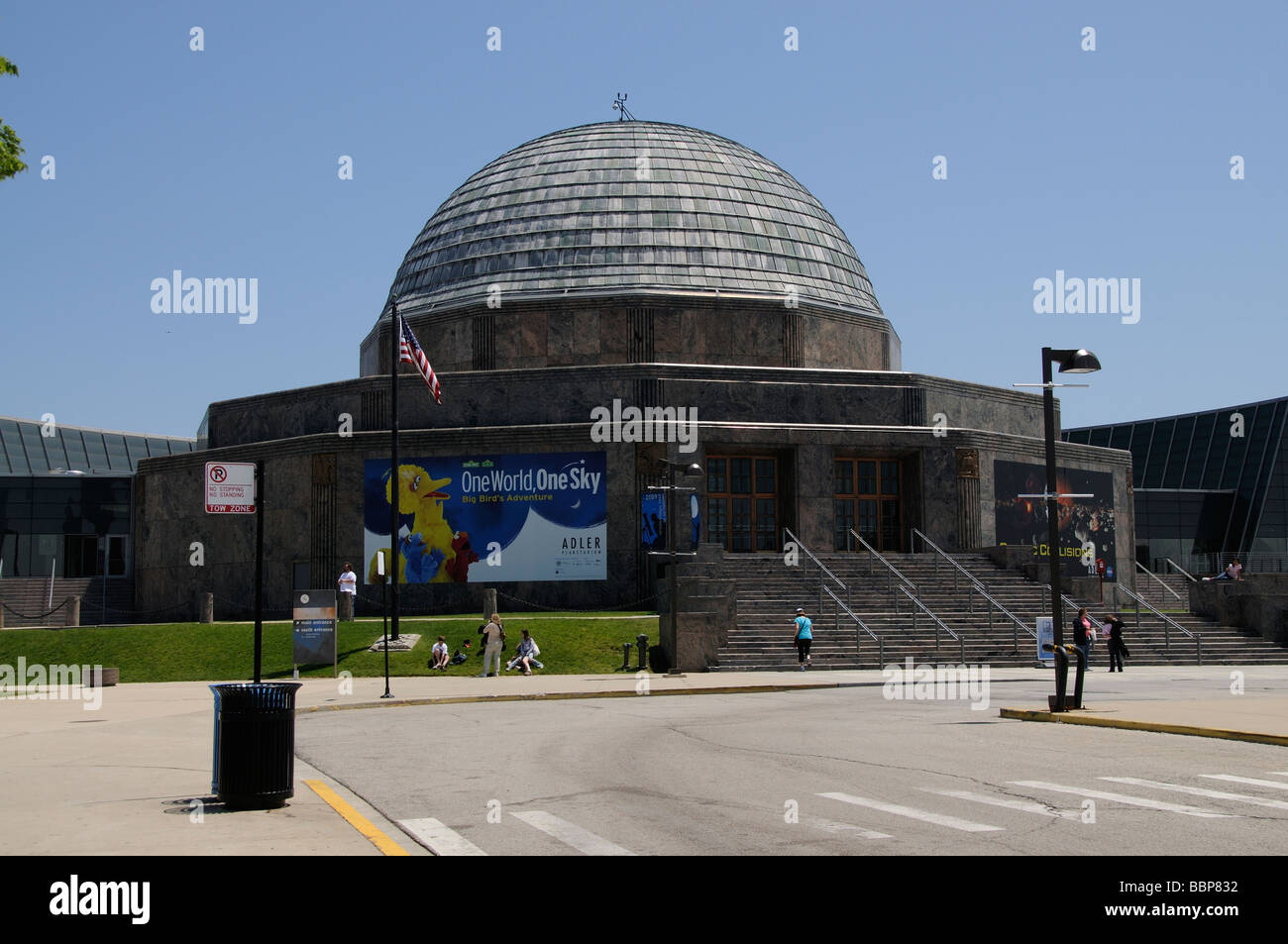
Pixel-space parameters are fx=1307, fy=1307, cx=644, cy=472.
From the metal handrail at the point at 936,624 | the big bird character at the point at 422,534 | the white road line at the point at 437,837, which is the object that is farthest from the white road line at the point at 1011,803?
the big bird character at the point at 422,534

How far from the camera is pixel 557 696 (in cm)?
1756

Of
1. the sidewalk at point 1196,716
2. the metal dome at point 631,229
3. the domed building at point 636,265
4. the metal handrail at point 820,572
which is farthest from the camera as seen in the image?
the metal dome at point 631,229

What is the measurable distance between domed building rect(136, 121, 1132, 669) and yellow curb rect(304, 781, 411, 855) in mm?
18173

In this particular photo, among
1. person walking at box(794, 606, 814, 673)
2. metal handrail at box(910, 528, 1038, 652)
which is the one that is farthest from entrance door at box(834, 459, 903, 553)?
person walking at box(794, 606, 814, 673)

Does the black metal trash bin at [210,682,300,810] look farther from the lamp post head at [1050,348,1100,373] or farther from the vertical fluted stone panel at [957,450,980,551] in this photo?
the vertical fluted stone panel at [957,450,980,551]

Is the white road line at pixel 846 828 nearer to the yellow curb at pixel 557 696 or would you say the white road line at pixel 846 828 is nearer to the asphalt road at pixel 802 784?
the asphalt road at pixel 802 784

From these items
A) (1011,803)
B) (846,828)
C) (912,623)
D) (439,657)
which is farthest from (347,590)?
(846,828)

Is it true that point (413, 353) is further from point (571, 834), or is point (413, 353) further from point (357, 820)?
point (571, 834)

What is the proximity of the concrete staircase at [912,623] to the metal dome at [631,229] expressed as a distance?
1045cm

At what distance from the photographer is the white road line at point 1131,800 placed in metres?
7.36

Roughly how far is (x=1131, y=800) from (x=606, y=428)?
68.9 feet

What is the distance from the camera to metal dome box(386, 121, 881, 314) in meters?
A: 35.5

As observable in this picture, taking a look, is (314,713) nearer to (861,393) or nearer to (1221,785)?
(1221,785)
